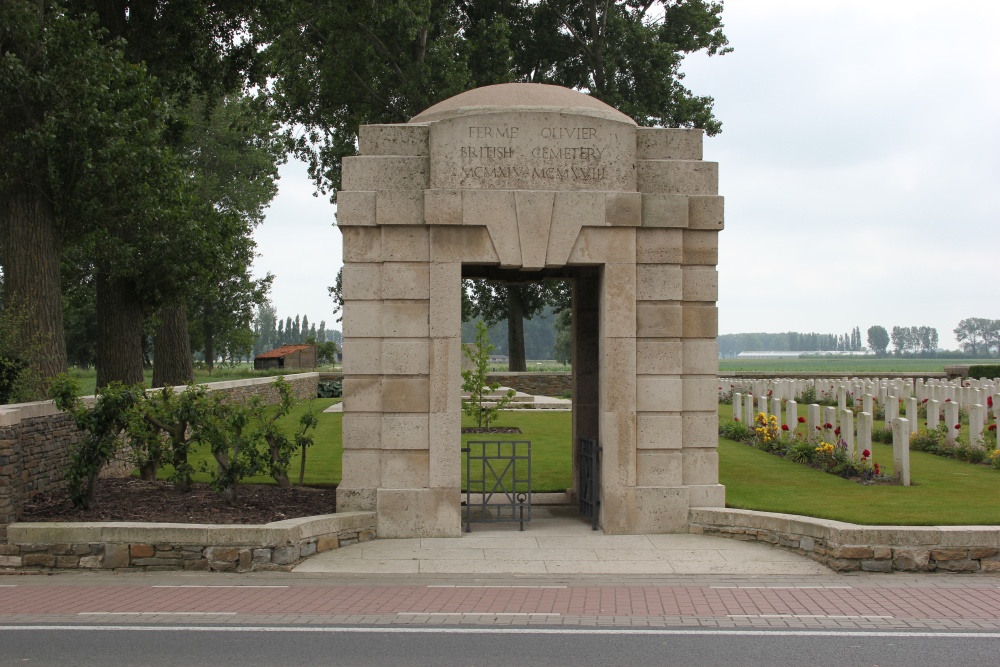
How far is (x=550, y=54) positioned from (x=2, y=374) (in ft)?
86.2

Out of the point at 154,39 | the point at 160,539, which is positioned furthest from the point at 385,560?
the point at 154,39

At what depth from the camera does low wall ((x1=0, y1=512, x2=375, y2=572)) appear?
9703 mm

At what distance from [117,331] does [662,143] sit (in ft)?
41.2

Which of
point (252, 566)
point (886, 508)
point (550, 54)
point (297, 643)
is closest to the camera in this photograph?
point (297, 643)

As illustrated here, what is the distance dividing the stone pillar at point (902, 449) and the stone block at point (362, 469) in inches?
298

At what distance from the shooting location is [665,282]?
11.2 m

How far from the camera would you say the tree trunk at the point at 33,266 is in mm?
14102

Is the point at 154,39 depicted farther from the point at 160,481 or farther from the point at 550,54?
the point at 550,54

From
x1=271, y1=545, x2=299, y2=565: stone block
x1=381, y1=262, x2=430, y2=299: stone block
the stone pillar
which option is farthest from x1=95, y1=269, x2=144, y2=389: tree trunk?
the stone pillar

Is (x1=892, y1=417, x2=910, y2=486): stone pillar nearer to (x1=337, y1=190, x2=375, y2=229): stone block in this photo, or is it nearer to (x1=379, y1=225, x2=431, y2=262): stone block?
(x1=379, y1=225, x2=431, y2=262): stone block

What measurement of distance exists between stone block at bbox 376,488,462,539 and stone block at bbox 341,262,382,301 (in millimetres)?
2281

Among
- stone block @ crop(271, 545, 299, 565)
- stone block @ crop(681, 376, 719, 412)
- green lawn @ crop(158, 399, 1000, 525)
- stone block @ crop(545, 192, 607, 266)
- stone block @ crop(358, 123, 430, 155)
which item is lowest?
stone block @ crop(271, 545, 299, 565)

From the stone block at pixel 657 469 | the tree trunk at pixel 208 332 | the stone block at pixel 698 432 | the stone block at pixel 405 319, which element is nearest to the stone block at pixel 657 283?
the stone block at pixel 698 432

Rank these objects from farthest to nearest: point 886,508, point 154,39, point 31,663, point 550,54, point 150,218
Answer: point 550,54
point 154,39
point 150,218
point 886,508
point 31,663
